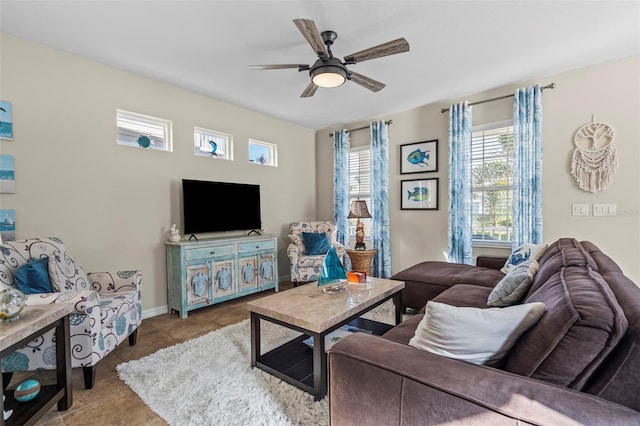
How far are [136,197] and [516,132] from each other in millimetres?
4392

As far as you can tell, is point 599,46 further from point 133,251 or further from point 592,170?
point 133,251

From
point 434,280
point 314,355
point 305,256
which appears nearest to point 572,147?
A: point 434,280

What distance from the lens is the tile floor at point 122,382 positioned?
1690 millimetres

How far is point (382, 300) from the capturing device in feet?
7.70

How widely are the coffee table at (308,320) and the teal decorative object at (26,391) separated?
120 centimetres

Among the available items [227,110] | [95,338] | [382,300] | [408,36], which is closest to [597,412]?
[382,300]

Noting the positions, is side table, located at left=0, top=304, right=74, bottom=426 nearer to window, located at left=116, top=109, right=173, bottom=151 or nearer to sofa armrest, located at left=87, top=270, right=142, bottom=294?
sofa armrest, located at left=87, top=270, right=142, bottom=294

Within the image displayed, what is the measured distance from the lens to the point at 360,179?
201 inches

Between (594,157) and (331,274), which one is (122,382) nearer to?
(331,274)

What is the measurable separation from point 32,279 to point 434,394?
2577 mm

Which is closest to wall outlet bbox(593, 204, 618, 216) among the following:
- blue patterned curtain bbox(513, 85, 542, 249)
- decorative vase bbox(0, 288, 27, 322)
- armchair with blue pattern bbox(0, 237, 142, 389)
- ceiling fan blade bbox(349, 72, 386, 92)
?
blue patterned curtain bbox(513, 85, 542, 249)

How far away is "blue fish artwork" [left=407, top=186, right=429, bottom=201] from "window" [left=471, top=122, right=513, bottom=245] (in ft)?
2.01

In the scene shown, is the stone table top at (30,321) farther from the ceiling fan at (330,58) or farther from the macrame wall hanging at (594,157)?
the macrame wall hanging at (594,157)

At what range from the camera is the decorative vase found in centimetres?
142
